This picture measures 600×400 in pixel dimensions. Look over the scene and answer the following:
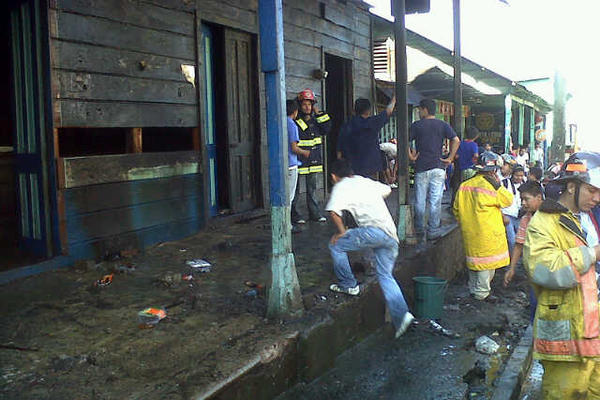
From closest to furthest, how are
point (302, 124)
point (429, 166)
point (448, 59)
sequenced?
point (429, 166) < point (302, 124) < point (448, 59)

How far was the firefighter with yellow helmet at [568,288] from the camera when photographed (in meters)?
3.16

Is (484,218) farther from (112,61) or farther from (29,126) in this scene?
(29,126)

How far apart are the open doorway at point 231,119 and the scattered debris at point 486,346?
406 centimetres

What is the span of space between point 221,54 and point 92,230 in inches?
130

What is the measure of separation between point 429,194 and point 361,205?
2.92 meters

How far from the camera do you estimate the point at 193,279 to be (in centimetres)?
553

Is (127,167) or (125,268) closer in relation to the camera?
(125,268)

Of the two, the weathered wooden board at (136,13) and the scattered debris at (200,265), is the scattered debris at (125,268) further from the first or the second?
the weathered wooden board at (136,13)

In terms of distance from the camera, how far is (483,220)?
664cm

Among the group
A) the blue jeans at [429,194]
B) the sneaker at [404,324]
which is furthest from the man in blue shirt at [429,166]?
the sneaker at [404,324]

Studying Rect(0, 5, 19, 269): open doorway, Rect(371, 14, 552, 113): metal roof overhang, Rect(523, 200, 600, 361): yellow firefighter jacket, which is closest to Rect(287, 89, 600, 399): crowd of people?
Rect(523, 200, 600, 361): yellow firefighter jacket

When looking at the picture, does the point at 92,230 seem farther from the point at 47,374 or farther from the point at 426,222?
the point at 426,222

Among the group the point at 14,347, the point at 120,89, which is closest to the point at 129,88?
the point at 120,89

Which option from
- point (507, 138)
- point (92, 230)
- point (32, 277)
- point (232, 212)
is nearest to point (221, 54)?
point (232, 212)
